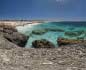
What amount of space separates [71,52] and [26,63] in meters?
2.55

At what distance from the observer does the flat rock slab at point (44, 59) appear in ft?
32.4

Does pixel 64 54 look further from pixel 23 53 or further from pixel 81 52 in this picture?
pixel 23 53

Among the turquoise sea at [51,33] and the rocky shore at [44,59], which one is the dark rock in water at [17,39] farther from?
the rocky shore at [44,59]

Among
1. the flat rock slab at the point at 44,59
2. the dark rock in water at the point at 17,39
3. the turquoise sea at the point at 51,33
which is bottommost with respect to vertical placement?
the turquoise sea at the point at 51,33

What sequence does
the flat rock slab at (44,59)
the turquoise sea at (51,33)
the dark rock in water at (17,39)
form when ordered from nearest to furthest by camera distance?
the flat rock slab at (44,59) < the dark rock in water at (17,39) < the turquoise sea at (51,33)

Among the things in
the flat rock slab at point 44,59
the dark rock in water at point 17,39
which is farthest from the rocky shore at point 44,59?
the dark rock in water at point 17,39

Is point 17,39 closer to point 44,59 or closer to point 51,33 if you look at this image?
point 44,59

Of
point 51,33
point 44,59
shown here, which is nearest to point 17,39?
point 44,59

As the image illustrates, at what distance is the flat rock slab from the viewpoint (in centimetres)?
989

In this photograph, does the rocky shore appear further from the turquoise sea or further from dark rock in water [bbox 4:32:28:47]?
the turquoise sea

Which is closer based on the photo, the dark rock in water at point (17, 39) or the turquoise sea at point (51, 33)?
the dark rock in water at point (17, 39)

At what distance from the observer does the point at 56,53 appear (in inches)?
479

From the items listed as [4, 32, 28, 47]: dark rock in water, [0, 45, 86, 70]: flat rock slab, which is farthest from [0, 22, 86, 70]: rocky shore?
[4, 32, 28, 47]: dark rock in water

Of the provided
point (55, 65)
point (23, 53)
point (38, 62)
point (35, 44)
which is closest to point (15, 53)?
point (23, 53)
